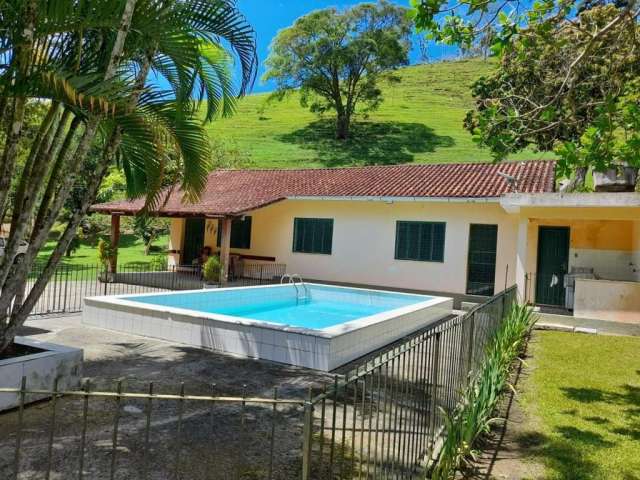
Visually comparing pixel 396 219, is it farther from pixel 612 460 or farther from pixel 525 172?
pixel 612 460

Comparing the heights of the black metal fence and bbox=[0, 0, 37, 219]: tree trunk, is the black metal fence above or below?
below

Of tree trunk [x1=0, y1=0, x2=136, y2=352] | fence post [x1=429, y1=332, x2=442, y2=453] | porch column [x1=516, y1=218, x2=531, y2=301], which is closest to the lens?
fence post [x1=429, y1=332, x2=442, y2=453]

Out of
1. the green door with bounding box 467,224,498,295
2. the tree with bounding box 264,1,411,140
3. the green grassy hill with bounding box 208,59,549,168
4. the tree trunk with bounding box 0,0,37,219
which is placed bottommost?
the green door with bounding box 467,224,498,295

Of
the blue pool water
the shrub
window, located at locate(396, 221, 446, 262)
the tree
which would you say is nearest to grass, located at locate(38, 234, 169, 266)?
the shrub

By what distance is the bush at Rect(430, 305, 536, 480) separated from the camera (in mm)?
4480

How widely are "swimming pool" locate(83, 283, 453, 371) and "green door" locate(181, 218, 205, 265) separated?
8911 mm

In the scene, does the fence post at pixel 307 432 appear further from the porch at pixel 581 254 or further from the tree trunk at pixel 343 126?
the tree trunk at pixel 343 126

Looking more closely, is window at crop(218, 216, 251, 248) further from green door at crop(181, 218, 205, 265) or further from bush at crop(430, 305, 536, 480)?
bush at crop(430, 305, 536, 480)

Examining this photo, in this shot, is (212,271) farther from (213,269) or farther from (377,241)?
(377,241)

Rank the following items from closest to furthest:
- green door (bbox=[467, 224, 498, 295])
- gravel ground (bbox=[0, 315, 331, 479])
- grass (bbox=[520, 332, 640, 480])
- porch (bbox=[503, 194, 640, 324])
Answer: gravel ground (bbox=[0, 315, 331, 479]), grass (bbox=[520, 332, 640, 480]), porch (bbox=[503, 194, 640, 324]), green door (bbox=[467, 224, 498, 295])

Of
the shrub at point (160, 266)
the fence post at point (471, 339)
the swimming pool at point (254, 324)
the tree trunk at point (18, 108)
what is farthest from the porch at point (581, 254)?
the shrub at point (160, 266)

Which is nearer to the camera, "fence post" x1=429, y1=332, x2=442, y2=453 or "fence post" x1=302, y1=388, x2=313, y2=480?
"fence post" x1=302, y1=388, x2=313, y2=480

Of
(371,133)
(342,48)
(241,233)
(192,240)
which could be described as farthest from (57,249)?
(371,133)

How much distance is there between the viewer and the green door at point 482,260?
16.6m
